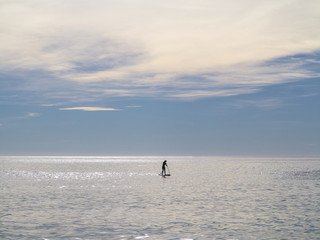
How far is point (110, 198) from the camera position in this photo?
36.5m

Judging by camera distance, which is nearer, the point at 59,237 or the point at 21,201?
the point at 59,237

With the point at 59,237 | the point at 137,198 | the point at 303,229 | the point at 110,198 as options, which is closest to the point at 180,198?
the point at 137,198

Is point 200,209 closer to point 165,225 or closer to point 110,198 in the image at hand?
point 165,225

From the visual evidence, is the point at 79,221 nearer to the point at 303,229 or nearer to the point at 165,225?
the point at 165,225

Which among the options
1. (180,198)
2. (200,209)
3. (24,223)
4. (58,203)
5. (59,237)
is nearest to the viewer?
(59,237)

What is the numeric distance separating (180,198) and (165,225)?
13.5 m

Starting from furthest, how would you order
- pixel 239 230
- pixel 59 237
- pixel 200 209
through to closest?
pixel 200 209
pixel 239 230
pixel 59 237

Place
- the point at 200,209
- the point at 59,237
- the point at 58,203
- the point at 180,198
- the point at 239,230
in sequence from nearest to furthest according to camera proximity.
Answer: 1. the point at 59,237
2. the point at 239,230
3. the point at 200,209
4. the point at 58,203
5. the point at 180,198

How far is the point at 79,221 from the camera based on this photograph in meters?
24.2

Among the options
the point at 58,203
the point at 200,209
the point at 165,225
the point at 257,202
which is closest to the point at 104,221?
the point at 165,225

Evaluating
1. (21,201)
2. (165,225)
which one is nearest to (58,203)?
(21,201)

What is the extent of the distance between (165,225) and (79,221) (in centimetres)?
533

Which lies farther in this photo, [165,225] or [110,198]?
[110,198]

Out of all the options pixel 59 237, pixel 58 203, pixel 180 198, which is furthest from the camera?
pixel 180 198
